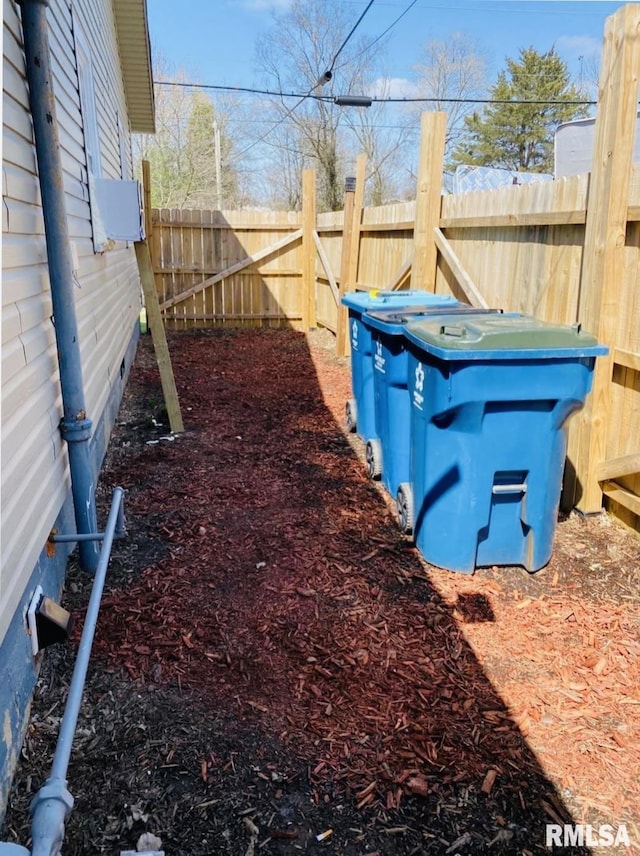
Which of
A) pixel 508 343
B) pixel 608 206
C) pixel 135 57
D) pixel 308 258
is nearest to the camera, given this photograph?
pixel 508 343

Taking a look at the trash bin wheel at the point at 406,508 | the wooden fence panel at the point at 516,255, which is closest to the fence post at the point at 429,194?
the wooden fence panel at the point at 516,255

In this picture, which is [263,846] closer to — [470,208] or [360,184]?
[470,208]

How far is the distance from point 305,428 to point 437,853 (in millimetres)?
4585

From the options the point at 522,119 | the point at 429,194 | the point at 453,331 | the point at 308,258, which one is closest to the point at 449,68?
the point at 522,119

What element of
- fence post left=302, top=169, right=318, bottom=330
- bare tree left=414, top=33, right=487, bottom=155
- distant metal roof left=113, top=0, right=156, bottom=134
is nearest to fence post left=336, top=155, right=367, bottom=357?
fence post left=302, top=169, right=318, bottom=330

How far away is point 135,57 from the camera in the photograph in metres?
9.98

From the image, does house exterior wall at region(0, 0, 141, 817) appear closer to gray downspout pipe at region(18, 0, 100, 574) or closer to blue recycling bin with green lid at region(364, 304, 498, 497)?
gray downspout pipe at region(18, 0, 100, 574)

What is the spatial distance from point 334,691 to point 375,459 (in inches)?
97.4

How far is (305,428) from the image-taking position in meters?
6.32

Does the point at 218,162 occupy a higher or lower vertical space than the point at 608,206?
higher

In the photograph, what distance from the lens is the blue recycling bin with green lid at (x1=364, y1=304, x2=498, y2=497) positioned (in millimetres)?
4285

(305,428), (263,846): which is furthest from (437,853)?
(305,428)

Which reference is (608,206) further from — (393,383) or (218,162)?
(218,162)

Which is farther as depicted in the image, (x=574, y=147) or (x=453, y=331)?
(x=574, y=147)
